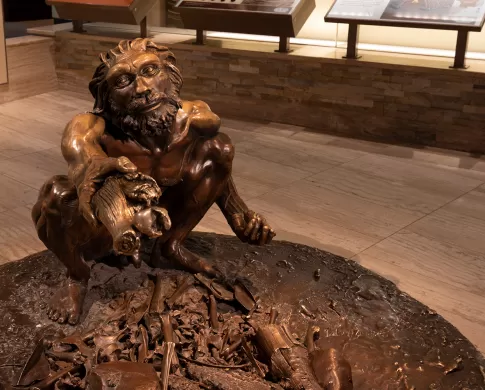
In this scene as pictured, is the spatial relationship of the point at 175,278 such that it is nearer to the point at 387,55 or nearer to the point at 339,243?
the point at 339,243

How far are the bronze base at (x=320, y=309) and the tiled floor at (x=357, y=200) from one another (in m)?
0.51

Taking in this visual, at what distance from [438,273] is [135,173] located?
195cm

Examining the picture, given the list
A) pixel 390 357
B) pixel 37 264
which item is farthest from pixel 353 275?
pixel 37 264

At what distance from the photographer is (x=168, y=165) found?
7.05ft

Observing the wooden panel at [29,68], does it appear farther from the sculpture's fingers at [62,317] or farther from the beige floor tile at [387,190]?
the sculpture's fingers at [62,317]

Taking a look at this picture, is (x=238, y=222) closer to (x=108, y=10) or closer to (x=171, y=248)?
(x=171, y=248)

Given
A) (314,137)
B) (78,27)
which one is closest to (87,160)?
(314,137)

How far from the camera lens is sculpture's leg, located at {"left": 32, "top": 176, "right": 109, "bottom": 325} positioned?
2055mm

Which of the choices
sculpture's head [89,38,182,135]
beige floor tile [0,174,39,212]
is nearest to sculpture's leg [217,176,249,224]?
sculpture's head [89,38,182,135]

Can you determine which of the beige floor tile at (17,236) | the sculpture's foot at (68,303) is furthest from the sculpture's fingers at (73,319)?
the beige floor tile at (17,236)

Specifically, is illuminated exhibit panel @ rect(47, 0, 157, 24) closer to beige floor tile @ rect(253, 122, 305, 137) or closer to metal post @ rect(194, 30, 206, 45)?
metal post @ rect(194, 30, 206, 45)

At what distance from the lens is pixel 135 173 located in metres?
1.61

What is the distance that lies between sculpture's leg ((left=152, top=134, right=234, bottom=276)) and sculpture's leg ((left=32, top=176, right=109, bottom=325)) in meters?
0.34

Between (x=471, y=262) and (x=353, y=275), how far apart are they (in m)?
0.94
